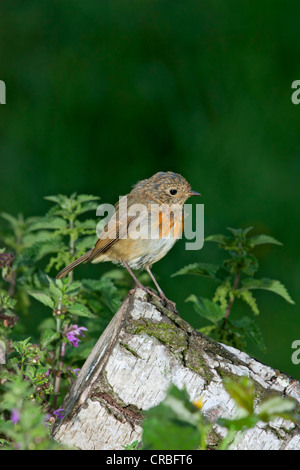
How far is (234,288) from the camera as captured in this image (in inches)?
138

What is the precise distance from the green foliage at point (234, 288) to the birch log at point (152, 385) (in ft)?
3.06

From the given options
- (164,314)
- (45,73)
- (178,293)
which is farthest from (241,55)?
(164,314)

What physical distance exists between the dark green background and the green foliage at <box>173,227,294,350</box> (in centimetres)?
169

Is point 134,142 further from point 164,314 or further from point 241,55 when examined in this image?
point 164,314

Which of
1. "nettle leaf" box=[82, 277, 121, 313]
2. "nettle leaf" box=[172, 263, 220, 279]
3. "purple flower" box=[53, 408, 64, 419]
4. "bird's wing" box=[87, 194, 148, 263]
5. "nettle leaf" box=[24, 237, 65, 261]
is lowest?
"purple flower" box=[53, 408, 64, 419]

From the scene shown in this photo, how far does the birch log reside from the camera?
7.30 ft

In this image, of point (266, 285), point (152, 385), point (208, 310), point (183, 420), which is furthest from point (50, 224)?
point (183, 420)

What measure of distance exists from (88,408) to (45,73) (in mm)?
4789

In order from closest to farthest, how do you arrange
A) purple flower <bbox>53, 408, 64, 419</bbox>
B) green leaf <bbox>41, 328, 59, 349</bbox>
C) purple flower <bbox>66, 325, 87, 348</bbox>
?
purple flower <bbox>53, 408, 64, 419</bbox> → green leaf <bbox>41, 328, 59, 349</bbox> → purple flower <bbox>66, 325, 87, 348</bbox>

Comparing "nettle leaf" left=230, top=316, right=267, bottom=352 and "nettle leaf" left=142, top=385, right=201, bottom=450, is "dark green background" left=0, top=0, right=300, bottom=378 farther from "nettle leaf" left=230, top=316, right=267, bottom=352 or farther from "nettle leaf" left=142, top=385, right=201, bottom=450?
"nettle leaf" left=142, top=385, right=201, bottom=450

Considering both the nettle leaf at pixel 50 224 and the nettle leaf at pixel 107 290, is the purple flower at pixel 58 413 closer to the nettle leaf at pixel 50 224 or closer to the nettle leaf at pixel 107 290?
the nettle leaf at pixel 107 290

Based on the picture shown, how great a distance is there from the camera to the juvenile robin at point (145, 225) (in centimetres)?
338

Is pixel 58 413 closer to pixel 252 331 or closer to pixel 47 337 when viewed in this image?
pixel 47 337

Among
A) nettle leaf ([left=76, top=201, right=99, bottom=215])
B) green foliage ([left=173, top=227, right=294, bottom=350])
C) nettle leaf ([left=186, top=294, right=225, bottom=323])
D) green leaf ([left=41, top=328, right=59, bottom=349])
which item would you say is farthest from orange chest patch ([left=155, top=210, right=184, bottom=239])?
green leaf ([left=41, top=328, right=59, bottom=349])
